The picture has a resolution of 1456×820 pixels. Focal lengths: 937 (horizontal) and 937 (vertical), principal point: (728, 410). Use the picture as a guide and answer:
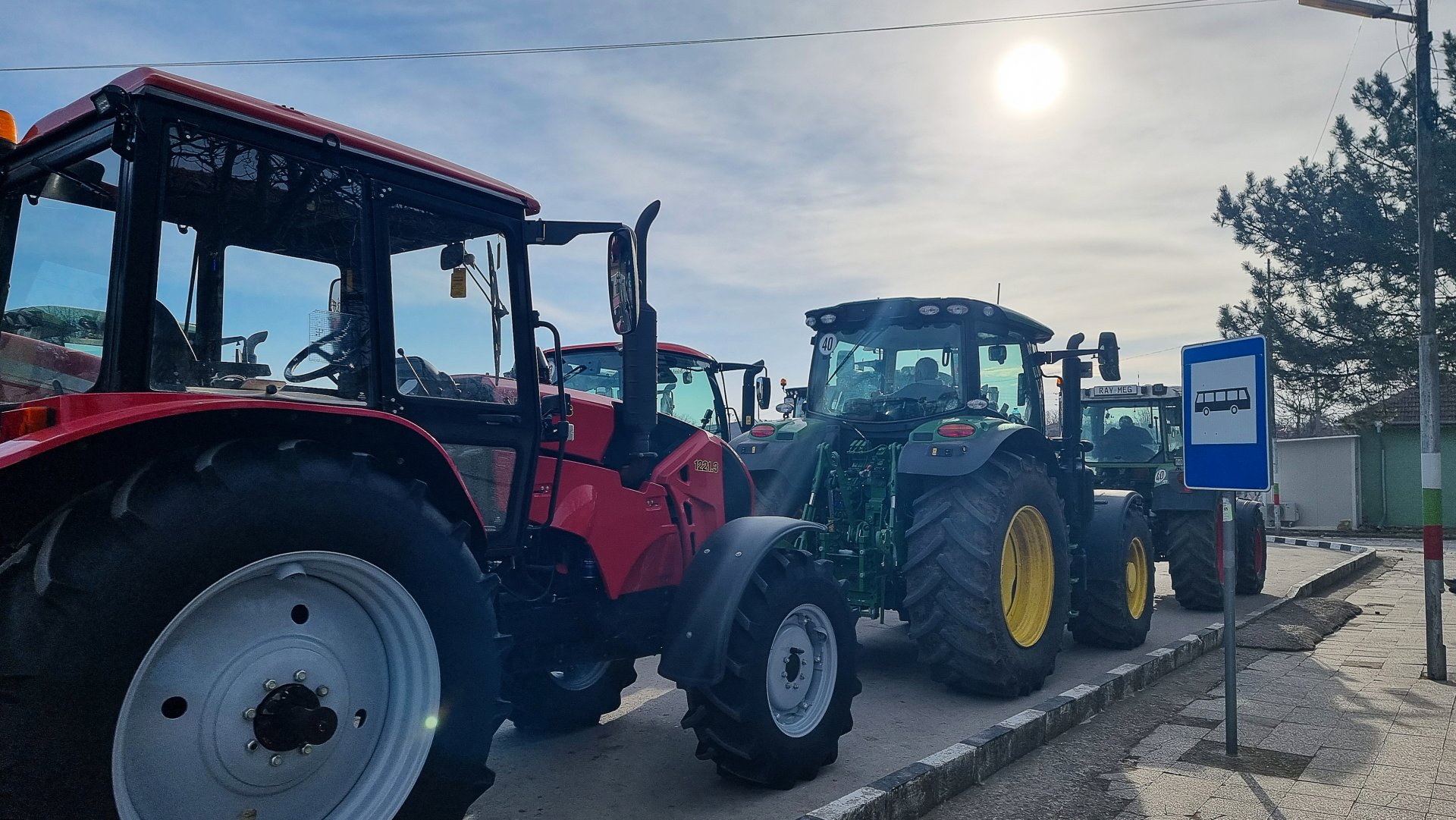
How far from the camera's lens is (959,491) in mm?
5852

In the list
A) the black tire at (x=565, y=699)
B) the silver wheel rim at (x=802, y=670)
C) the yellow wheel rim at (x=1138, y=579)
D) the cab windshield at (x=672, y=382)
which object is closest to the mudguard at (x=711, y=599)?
the silver wheel rim at (x=802, y=670)

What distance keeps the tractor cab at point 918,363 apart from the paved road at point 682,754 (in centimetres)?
187

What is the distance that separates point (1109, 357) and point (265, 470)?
663cm

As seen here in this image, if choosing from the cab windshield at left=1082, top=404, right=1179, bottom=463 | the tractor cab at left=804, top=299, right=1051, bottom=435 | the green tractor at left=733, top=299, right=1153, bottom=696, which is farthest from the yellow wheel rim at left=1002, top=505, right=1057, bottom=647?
the cab windshield at left=1082, top=404, right=1179, bottom=463

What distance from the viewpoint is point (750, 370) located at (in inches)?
397

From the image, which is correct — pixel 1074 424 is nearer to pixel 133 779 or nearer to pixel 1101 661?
pixel 1101 661

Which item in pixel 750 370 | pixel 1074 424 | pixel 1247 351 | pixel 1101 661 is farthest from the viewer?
pixel 750 370

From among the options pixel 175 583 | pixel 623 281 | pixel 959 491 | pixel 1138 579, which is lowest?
pixel 1138 579

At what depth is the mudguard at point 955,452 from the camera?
18.9ft

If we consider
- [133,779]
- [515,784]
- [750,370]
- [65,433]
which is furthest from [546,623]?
[750,370]

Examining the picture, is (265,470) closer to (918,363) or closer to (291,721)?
(291,721)

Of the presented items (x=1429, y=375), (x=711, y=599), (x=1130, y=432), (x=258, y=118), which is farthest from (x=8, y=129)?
(x=1130, y=432)

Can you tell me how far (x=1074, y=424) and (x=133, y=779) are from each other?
22.8 ft

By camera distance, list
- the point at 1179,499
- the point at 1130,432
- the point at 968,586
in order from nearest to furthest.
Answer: the point at 968,586
the point at 1179,499
the point at 1130,432
